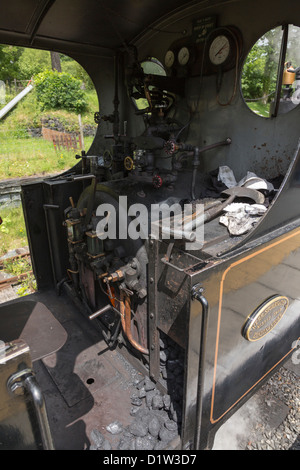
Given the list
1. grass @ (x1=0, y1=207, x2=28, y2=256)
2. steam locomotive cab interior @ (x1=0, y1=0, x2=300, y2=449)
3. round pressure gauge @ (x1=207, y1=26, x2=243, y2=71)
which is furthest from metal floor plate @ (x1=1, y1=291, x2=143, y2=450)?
grass @ (x1=0, y1=207, x2=28, y2=256)

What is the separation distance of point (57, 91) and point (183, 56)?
47.2 feet

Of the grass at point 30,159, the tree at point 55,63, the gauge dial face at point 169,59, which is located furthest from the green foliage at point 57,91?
the gauge dial face at point 169,59

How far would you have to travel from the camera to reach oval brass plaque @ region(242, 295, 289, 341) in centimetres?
206

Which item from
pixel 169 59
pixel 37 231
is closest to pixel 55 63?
pixel 169 59

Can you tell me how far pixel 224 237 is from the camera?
206cm

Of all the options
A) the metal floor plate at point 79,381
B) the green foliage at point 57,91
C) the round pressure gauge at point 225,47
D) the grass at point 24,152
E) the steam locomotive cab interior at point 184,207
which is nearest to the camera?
the steam locomotive cab interior at point 184,207

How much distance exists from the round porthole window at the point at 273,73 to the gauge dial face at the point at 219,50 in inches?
9.0

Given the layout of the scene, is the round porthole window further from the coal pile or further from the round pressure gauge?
the coal pile

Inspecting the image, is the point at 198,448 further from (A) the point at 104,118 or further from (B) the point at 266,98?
(A) the point at 104,118

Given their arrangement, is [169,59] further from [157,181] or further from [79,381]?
[79,381]

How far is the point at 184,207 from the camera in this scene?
2598 millimetres

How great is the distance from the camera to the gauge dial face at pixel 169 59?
3557 mm

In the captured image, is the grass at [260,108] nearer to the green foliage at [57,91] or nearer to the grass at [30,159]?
the grass at [30,159]

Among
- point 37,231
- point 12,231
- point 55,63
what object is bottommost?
point 12,231
